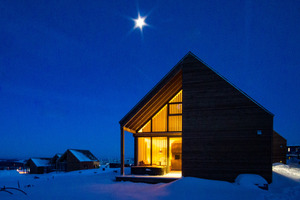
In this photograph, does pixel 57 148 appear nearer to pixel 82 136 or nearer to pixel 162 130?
pixel 82 136

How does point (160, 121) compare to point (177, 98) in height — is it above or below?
below

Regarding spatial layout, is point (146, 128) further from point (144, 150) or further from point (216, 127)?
point (216, 127)

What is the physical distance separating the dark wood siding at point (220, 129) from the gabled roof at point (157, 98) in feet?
0.63

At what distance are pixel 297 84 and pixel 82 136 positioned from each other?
470 feet

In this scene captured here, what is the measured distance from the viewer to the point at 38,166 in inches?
1346

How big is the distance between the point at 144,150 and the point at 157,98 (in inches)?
169

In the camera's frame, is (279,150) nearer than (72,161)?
Yes

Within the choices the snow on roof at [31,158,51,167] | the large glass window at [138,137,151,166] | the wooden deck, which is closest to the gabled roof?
the large glass window at [138,137,151,166]

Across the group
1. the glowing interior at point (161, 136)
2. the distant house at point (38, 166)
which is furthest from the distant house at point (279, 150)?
the distant house at point (38, 166)

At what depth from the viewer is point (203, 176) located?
10.7 m

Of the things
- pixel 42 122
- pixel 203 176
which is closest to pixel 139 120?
pixel 203 176

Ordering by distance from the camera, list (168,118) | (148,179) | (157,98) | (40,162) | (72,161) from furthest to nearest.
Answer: (40,162), (72,161), (168,118), (157,98), (148,179)

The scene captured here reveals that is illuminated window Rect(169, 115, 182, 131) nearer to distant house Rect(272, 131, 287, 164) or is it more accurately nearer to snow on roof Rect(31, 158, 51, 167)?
distant house Rect(272, 131, 287, 164)

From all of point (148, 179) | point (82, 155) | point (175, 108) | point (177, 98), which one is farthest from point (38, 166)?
point (177, 98)
